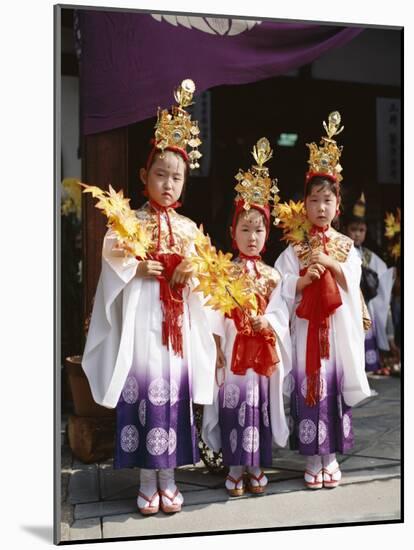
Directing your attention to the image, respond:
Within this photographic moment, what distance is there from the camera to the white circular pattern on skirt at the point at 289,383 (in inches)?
167

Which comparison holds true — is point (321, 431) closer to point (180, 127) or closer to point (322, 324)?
point (322, 324)

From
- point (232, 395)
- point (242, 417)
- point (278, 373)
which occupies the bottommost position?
point (242, 417)

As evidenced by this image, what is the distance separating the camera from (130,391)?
3844 millimetres

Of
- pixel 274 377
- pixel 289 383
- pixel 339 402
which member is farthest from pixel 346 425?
pixel 274 377

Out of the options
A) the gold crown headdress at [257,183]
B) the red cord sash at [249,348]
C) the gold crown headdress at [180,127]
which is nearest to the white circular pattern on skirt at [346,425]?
the red cord sash at [249,348]

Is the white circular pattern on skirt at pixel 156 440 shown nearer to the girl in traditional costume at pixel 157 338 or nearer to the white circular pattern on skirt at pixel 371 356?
the girl in traditional costume at pixel 157 338

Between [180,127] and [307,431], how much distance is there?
1.61 m

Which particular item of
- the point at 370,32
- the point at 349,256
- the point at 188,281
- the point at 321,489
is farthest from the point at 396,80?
the point at 321,489

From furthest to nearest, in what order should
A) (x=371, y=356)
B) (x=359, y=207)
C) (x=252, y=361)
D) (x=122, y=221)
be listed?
(x=371, y=356) < (x=359, y=207) < (x=252, y=361) < (x=122, y=221)

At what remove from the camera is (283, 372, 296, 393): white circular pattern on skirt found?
13.9ft


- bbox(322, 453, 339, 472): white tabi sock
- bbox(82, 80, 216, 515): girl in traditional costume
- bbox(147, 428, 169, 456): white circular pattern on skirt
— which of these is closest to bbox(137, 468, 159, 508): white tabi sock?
bbox(82, 80, 216, 515): girl in traditional costume

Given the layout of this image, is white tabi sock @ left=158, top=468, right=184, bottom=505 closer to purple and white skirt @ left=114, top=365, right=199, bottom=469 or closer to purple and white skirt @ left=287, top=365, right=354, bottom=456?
purple and white skirt @ left=114, top=365, right=199, bottom=469

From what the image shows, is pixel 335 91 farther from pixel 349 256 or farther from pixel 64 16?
pixel 64 16

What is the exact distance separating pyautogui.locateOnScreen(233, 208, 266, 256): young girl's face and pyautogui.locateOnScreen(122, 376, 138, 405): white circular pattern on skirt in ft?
2.74
